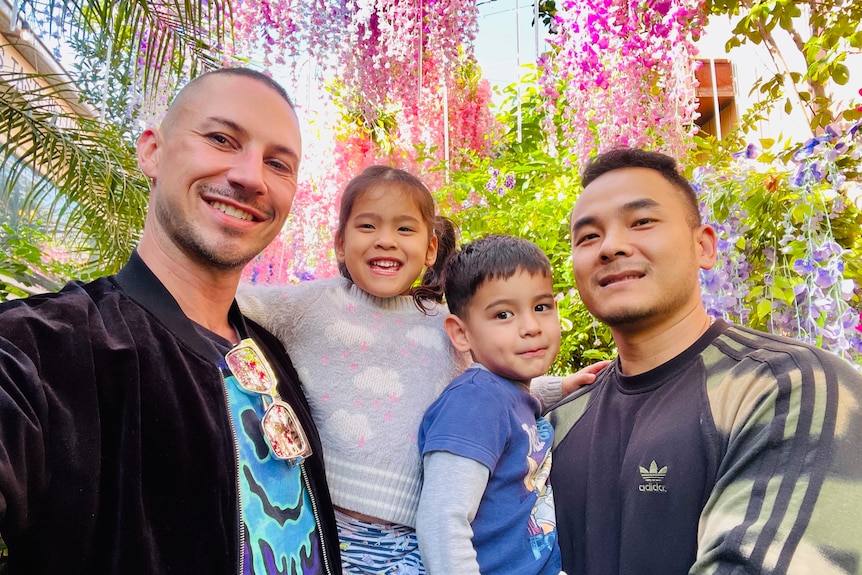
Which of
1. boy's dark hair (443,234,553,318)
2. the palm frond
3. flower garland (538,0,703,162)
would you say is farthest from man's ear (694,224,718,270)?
the palm frond

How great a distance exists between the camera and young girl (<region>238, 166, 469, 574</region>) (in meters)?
1.67

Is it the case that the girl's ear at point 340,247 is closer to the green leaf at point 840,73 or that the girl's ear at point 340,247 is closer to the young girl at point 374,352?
the young girl at point 374,352

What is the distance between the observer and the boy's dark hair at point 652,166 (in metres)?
1.70

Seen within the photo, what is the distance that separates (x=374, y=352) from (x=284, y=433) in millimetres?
537

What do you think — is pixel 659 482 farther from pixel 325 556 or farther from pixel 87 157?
pixel 87 157

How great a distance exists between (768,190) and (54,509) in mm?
2407

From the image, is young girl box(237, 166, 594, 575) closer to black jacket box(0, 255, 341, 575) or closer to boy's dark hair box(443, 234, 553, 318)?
boy's dark hair box(443, 234, 553, 318)

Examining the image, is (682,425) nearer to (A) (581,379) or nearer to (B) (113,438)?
(A) (581,379)

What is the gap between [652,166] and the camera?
173cm

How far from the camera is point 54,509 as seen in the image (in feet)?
3.11

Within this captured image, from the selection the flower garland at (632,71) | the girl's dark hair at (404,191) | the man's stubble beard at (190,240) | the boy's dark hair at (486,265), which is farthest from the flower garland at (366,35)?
the man's stubble beard at (190,240)

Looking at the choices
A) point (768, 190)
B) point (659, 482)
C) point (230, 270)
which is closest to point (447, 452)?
point (659, 482)

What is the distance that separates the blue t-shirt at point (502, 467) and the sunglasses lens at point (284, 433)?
0.32 metres

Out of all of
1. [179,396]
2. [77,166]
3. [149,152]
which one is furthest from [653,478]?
[77,166]
